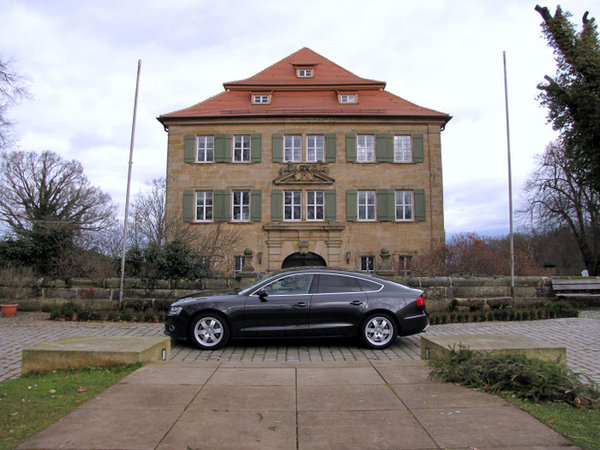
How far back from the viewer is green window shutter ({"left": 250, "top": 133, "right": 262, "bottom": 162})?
2777 cm

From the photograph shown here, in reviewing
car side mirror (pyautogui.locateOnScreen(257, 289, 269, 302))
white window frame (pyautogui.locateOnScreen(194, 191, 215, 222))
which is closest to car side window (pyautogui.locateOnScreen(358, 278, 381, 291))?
car side mirror (pyautogui.locateOnScreen(257, 289, 269, 302))

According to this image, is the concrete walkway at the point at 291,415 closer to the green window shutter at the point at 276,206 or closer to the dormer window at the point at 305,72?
the green window shutter at the point at 276,206

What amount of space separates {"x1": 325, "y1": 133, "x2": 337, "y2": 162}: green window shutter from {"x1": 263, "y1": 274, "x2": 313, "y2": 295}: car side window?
19932 millimetres

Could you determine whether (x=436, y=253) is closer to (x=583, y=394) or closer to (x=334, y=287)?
(x=334, y=287)

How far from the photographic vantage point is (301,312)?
8164mm

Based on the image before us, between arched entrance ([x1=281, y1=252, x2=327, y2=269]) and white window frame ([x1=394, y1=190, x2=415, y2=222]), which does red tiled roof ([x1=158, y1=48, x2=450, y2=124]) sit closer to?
white window frame ([x1=394, y1=190, x2=415, y2=222])

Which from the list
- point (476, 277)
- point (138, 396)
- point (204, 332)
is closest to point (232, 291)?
point (204, 332)

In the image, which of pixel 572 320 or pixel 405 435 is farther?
pixel 572 320

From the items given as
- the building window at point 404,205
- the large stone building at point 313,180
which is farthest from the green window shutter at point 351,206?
the building window at point 404,205

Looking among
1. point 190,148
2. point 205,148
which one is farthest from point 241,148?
point 190,148

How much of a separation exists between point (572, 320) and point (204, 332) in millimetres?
9885

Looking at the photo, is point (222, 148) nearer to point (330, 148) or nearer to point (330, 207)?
point (330, 148)

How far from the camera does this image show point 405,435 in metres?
3.73

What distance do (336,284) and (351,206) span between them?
62.9 feet
